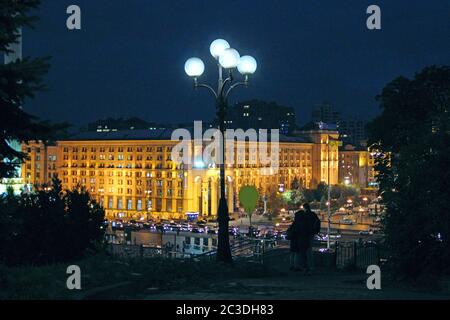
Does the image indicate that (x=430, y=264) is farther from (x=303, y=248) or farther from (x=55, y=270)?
(x=55, y=270)

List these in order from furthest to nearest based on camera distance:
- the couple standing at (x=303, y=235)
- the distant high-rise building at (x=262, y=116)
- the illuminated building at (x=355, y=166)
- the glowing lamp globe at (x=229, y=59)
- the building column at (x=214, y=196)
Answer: the distant high-rise building at (x=262, y=116), the illuminated building at (x=355, y=166), the building column at (x=214, y=196), the glowing lamp globe at (x=229, y=59), the couple standing at (x=303, y=235)

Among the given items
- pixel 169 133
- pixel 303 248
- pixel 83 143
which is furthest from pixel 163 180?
pixel 303 248

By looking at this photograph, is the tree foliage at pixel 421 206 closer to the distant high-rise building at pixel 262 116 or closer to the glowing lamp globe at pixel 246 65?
the glowing lamp globe at pixel 246 65

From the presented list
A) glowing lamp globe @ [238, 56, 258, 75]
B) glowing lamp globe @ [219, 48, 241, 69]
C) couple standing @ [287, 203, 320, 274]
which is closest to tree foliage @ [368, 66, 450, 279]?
couple standing @ [287, 203, 320, 274]

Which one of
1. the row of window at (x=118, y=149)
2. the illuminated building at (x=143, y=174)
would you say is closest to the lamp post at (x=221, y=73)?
the illuminated building at (x=143, y=174)

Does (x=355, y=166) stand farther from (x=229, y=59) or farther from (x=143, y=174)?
(x=229, y=59)

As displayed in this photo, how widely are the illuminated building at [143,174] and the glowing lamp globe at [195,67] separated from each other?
3064 inches

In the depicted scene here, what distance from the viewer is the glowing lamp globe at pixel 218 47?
15661mm

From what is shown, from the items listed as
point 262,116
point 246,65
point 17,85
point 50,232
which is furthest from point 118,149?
point 17,85

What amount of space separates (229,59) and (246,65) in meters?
0.60

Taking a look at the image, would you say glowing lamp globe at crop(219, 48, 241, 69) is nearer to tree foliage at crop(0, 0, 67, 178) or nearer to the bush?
the bush

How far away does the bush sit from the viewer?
52.3ft

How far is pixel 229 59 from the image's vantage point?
1521cm

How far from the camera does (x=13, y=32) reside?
9.75 metres
